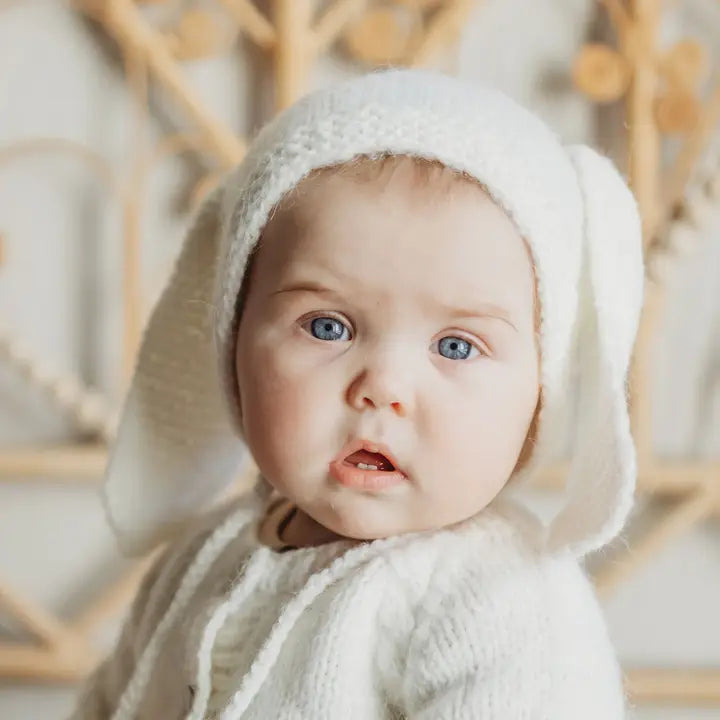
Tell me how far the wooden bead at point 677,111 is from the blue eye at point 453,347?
0.67m

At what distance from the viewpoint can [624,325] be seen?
2.12 ft

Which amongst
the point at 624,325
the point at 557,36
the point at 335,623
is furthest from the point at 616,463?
the point at 557,36

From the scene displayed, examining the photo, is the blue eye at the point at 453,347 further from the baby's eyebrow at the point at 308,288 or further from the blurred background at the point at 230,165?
the blurred background at the point at 230,165

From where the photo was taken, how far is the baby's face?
58cm

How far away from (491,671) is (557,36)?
0.85 metres

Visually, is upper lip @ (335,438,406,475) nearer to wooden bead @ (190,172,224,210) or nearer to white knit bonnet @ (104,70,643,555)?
white knit bonnet @ (104,70,643,555)

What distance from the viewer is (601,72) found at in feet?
3.77

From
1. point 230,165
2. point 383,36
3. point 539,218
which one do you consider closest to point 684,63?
point 383,36

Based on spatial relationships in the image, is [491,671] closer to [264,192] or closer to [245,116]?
[264,192]

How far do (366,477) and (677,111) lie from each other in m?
0.73

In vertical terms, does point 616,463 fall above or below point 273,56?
below

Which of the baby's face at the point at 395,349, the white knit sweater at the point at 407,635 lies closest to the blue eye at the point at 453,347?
the baby's face at the point at 395,349

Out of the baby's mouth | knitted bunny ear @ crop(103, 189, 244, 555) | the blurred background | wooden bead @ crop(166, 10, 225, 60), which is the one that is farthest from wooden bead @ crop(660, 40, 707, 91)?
the baby's mouth

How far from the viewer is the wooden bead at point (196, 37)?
117cm
